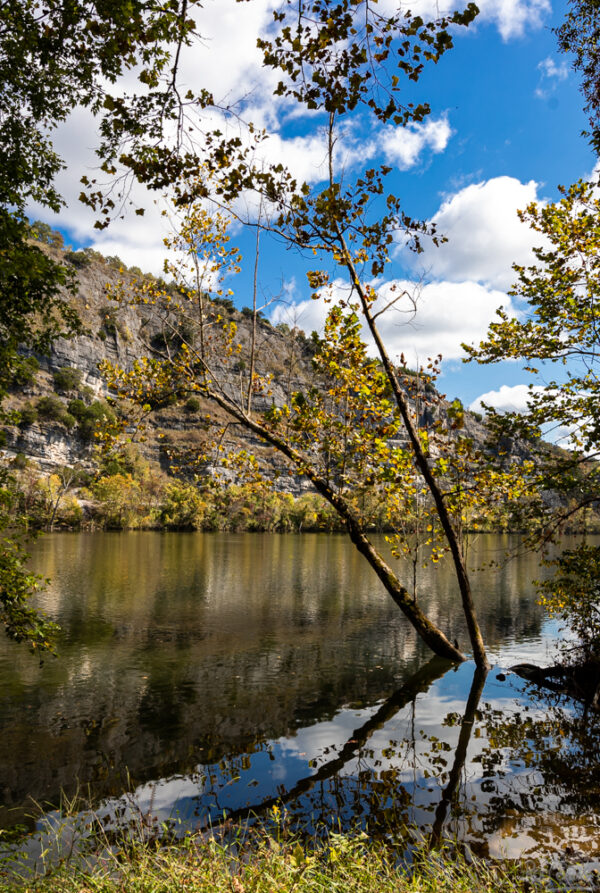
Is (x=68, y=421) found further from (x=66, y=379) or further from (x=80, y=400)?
(x=66, y=379)

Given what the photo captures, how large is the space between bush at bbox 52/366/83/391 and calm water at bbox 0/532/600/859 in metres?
110

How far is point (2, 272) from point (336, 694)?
10.7 m

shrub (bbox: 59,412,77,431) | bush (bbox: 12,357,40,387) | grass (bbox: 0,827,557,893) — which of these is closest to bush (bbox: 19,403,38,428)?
shrub (bbox: 59,412,77,431)

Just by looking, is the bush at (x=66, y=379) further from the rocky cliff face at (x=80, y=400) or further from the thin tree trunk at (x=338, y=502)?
the thin tree trunk at (x=338, y=502)

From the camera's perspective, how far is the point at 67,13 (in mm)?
6414

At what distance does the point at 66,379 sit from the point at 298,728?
4887 inches

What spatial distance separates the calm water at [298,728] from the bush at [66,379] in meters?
110

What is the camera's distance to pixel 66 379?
121 metres

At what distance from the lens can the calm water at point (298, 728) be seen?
7.07 meters

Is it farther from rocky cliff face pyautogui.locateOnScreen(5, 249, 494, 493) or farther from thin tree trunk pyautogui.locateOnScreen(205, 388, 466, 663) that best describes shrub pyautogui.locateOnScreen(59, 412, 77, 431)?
thin tree trunk pyautogui.locateOnScreen(205, 388, 466, 663)

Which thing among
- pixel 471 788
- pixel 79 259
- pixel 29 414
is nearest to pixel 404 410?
pixel 471 788

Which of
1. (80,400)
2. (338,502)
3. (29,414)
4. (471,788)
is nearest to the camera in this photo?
(471,788)

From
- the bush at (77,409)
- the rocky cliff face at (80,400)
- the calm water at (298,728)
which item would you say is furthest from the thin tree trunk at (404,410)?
the bush at (77,409)

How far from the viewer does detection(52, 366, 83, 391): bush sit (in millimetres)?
120438
